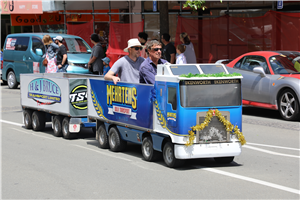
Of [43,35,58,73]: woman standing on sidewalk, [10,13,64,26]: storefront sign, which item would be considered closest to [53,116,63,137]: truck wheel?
[43,35,58,73]: woman standing on sidewalk

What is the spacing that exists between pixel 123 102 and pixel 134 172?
149 cm

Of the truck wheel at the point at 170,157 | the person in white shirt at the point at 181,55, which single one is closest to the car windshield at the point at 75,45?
the person in white shirt at the point at 181,55

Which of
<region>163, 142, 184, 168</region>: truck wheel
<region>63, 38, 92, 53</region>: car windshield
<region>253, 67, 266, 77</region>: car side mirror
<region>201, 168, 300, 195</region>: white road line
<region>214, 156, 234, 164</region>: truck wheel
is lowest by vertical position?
<region>201, 168, 300, 195</region>: white road line

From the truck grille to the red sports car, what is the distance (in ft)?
15.4

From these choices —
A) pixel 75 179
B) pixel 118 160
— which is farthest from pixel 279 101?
pixel 75 179

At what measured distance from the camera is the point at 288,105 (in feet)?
37.3

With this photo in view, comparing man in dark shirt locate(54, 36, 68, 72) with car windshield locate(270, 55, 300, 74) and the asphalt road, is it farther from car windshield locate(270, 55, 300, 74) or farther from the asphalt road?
car windshield locate(270, 55, 300, 74)

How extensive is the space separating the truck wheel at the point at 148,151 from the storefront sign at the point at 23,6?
59.5ft

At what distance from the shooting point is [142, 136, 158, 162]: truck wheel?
7.50 meters

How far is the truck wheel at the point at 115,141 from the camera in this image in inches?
328

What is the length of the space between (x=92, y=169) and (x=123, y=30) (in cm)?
1442

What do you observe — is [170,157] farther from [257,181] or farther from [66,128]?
[66,128]

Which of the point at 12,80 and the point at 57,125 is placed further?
the point at 12,80

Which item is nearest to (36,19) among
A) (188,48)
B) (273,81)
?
(188,48)
